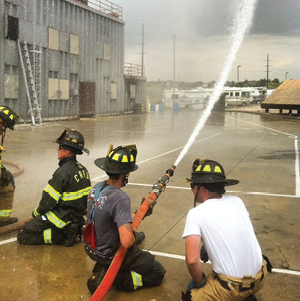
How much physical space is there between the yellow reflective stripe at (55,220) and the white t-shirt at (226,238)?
2.39 meters

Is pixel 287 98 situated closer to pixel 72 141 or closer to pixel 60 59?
pixel 60 59

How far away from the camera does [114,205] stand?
12.1 ft

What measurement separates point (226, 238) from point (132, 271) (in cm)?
135

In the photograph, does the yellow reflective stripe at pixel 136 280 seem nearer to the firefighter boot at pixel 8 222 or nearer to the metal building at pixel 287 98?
the firefighter boot at pixel 8 222

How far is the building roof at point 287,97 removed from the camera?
3444 centimetres

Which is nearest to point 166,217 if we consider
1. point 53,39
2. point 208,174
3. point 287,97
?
point 208,174

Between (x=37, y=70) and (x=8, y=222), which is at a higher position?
(x=37, y=70)

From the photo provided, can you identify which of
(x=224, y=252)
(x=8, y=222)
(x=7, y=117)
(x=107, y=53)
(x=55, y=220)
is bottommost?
(x=8, y=222)

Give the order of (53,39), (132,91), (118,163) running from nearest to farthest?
(118,163), (53,39), (132,91)

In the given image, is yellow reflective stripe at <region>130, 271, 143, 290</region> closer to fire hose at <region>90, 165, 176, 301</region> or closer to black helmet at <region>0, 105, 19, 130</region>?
fire hose at <region>90, 165, 176, 301</region>

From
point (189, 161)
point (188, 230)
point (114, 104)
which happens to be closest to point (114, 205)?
point (188, 230)

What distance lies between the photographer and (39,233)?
512 centimetres

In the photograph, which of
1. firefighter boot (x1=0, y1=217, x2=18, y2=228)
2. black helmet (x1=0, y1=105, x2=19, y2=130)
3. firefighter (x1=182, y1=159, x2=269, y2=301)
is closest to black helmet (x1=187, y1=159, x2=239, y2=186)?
firefighter (x1=182, y1=159, x2=269, y2=301)

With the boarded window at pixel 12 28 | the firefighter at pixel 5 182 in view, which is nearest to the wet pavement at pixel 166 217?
the firefighter at pixel 5 182
